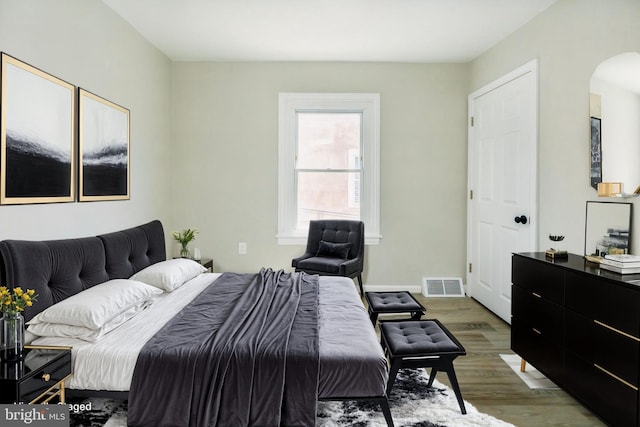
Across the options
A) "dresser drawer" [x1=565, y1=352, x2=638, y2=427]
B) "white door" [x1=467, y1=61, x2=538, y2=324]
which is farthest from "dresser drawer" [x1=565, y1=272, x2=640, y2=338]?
"white door" [x1=467, y1=61, x2=538, y2=324]

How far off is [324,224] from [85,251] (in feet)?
8.52

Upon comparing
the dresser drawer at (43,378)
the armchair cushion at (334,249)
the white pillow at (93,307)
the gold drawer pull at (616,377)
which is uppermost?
the armchair cushion at (334,249)

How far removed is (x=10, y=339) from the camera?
5.85 feet

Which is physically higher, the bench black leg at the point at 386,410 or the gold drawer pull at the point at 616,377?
the gold drawer pull at the point at 616,377

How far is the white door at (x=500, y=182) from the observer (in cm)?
360

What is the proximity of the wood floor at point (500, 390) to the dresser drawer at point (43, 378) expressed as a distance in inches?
84.5

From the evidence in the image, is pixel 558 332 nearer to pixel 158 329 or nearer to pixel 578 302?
pixel 578 302

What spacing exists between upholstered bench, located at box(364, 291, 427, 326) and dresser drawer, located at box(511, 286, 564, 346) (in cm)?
64

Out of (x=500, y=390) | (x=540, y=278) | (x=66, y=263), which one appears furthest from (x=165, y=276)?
(x=540, y=278)

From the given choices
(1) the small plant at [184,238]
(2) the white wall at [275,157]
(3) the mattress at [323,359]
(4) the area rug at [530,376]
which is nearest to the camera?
(3) the mattress at [323,359]

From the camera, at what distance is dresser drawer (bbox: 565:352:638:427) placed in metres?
1.91

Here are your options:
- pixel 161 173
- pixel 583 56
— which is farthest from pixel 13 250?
pixel 583 56

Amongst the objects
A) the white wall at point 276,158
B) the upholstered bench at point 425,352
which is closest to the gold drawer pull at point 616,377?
the upholstered bench at point 425,352

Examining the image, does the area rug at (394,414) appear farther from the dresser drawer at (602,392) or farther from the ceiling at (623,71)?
the ceiling at (623,71)
